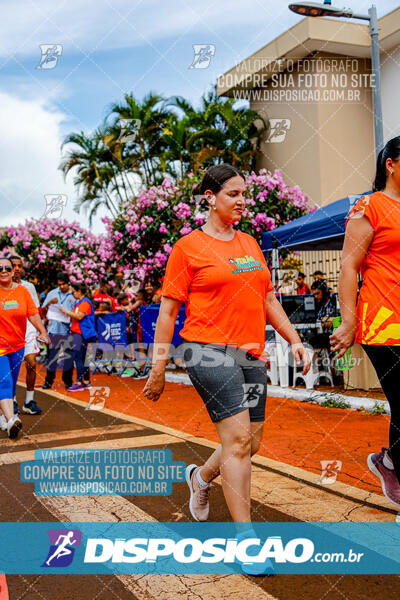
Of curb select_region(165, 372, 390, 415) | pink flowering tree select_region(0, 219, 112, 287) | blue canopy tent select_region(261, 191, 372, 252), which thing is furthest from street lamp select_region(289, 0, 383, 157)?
pink flowering tree select_region(0, 219, 112, 287)

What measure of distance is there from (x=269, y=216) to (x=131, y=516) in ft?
42.1

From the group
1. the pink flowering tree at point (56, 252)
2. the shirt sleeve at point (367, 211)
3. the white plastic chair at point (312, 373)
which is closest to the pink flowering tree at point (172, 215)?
the white plastic chair at point (312, 373)

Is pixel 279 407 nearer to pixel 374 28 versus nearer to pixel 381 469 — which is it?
pixel 381 469

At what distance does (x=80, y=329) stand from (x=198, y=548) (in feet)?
25.2

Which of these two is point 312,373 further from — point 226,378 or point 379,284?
point 226,378

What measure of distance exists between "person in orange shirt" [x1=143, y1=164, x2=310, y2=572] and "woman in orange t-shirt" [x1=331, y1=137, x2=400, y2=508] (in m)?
0.35

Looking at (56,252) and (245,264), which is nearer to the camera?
(245,264)

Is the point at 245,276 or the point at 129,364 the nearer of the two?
the point at 245,276

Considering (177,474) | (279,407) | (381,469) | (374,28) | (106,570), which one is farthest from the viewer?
(374,28)

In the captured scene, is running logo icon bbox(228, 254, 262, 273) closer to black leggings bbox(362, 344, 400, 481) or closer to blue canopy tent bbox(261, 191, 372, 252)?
black leggings bbox(362, 344, 400, 481)

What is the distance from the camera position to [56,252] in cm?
2398

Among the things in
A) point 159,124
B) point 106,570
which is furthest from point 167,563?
point 159,124

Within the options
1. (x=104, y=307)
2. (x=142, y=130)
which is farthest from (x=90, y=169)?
(x=104, y=307)

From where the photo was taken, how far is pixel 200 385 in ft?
9.92
